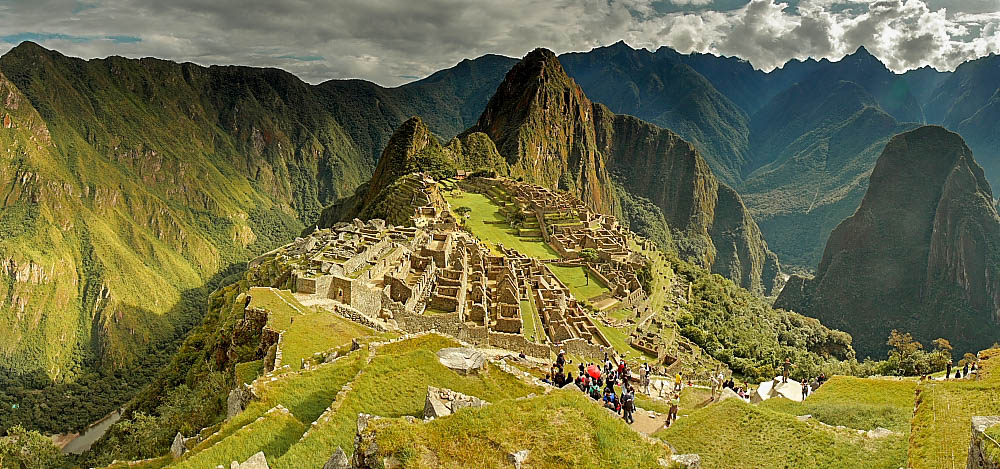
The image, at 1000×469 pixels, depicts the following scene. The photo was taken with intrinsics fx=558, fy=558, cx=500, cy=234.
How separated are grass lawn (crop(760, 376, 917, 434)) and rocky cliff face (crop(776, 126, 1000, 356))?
373 ft

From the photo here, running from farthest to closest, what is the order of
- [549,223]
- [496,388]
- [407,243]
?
[549,223] < [407,243] < [496,388]

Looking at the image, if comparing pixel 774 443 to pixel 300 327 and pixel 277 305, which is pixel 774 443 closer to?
pixel 300 327

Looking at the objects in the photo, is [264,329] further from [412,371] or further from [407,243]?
[407,243]

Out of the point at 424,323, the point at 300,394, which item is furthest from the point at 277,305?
the point at 300,394

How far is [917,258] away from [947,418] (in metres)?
191

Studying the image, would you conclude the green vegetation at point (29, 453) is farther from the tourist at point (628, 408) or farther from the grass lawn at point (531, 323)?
the tourist at point (628, 408)

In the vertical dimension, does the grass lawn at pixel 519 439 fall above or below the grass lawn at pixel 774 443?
above

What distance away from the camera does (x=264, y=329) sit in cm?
2391

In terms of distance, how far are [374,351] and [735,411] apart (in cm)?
1082

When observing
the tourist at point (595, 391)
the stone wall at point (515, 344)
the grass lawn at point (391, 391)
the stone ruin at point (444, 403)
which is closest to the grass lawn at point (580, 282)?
the stone wall at point (515, 344)

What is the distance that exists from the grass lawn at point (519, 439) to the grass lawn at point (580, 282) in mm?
44447

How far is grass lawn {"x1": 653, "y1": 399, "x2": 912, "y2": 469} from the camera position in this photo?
1281 centimetres

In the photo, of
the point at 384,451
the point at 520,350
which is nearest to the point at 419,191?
the point at 520,350

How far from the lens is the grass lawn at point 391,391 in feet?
39.2
